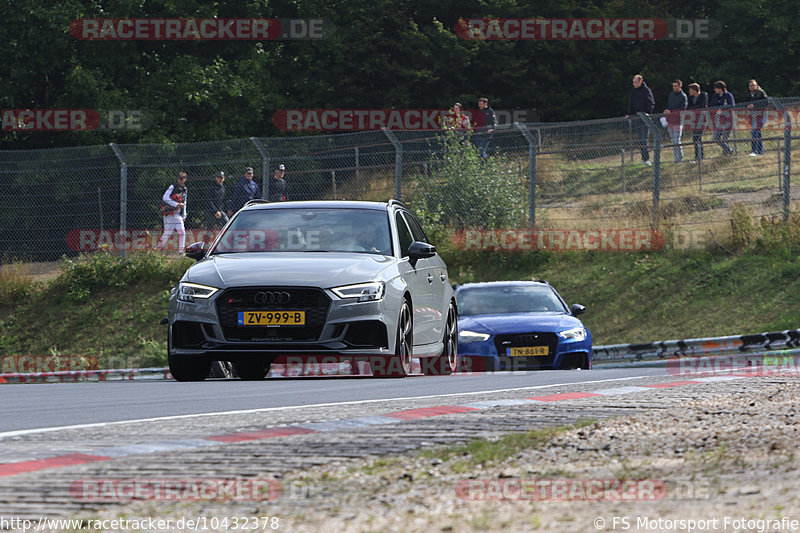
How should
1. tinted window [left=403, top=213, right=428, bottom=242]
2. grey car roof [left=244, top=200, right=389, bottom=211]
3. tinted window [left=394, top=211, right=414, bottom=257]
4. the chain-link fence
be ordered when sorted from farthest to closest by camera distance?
the chain-link fence
tinted window [left=403, top=213, right=428, bottom=242]
grey car roof [left=244, top=200, right=389, bottom=211]
tinted window [left=394, top=211, right=414, bottom=257]

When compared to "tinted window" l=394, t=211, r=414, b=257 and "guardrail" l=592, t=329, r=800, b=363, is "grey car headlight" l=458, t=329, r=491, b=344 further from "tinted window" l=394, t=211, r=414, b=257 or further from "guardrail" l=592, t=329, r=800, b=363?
Answer: "guardrail" l=592, t=329, r=800, b=363

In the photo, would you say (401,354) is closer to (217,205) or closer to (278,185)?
(278,185)

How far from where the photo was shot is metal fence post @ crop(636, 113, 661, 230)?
23859 millimetres

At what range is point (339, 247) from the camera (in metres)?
12.1

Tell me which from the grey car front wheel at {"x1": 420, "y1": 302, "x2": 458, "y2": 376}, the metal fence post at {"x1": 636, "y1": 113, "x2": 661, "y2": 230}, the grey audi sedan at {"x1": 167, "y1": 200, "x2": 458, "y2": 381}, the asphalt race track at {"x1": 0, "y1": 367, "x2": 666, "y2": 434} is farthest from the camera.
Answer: the metal fence post at {"x1": 636, "y1": 113, "x2": 661, "y2": 230}

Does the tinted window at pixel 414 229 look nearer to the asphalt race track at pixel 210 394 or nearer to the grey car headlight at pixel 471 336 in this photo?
the asphalt race track at pixel 210 394

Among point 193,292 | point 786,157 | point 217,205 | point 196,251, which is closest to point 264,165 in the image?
point 217,205

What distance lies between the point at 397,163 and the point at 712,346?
8.97m

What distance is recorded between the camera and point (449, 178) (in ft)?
84.4

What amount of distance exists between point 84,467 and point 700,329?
1709cm

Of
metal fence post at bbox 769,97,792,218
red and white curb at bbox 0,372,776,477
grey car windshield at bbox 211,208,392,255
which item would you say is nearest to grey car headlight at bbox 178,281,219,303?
grey car windshield at bbox 211,208,392,255

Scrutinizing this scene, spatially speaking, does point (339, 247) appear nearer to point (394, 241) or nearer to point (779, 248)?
point (394, 241)

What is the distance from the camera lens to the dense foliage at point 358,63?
142 ft

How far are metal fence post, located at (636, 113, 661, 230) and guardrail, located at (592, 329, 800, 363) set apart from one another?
502 cm
